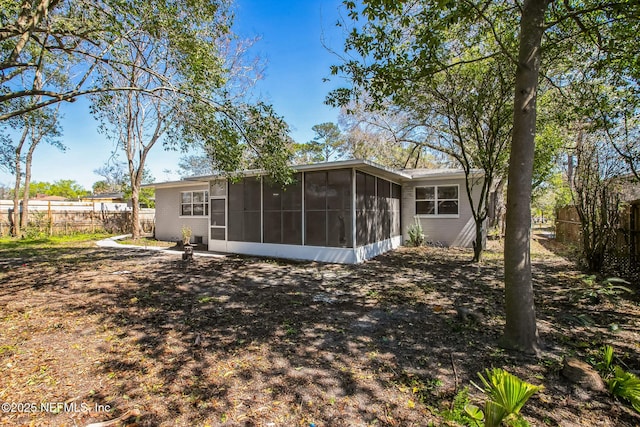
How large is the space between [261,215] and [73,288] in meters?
5.22

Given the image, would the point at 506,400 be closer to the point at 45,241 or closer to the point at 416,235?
the point at 416,235

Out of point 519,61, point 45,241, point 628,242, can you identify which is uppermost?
point 519,61

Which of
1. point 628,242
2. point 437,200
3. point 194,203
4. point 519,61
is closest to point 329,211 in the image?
point 437,200

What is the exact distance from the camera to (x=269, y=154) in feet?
20.9

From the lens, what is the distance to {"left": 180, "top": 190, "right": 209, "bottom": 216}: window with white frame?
13.4 m

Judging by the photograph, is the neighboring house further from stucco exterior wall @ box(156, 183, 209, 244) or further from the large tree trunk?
the large tree trunk

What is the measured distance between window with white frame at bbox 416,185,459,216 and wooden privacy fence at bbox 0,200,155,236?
1520 centimetres

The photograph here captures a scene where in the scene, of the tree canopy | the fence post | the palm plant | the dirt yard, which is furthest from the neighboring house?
the fence post

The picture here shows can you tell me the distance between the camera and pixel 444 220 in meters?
11.8

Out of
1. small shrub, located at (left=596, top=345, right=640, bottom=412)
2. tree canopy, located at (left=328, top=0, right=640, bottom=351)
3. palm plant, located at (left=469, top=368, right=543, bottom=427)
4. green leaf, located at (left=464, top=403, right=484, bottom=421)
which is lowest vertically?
small shrub, located at (left=596, top=345, right=640, bottom=412)

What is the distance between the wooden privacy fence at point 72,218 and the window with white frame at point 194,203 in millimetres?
5325

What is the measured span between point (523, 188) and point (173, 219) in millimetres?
14623

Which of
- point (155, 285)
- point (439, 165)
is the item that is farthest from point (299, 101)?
point (439, 165)

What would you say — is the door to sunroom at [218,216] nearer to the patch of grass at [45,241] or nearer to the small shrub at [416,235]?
the patch of grass at [45,241]
